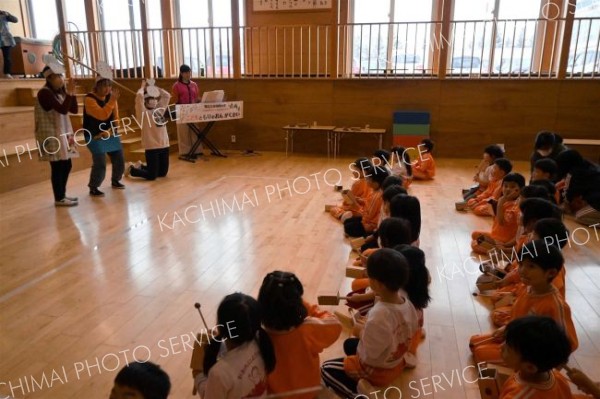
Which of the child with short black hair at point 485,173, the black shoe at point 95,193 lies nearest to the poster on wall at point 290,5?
the child with short black hair at point 485,173

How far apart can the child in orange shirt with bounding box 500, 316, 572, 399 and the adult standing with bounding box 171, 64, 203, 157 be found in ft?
20.4

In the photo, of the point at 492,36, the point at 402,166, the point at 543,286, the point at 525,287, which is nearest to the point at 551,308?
the point at 543,286

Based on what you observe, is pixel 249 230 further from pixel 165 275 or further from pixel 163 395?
pixel 163 395

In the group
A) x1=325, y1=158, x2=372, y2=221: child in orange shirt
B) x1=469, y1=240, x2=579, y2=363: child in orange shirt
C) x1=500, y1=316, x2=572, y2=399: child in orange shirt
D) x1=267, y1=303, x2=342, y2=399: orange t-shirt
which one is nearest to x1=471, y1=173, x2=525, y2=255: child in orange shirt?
x1=325, y1=158, x2=372, y2=221: child in orange shirt

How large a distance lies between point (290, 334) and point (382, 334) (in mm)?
368

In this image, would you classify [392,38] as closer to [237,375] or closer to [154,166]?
[154,166]

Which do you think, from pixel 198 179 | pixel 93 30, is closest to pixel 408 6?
pixel 198 179

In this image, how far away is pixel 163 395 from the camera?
3.89 feet

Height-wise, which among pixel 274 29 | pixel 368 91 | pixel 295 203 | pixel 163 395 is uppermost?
pixel 274 29

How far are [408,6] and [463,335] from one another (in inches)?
284

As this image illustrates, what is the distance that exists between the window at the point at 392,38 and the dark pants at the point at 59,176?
4600 millimetres

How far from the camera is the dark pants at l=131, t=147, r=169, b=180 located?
18.3ft

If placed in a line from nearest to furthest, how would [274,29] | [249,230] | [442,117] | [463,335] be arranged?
1. [463,335]
2. [249,230]
3. [442,117]
4. [274,29]

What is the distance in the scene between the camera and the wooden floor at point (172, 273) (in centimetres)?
204
